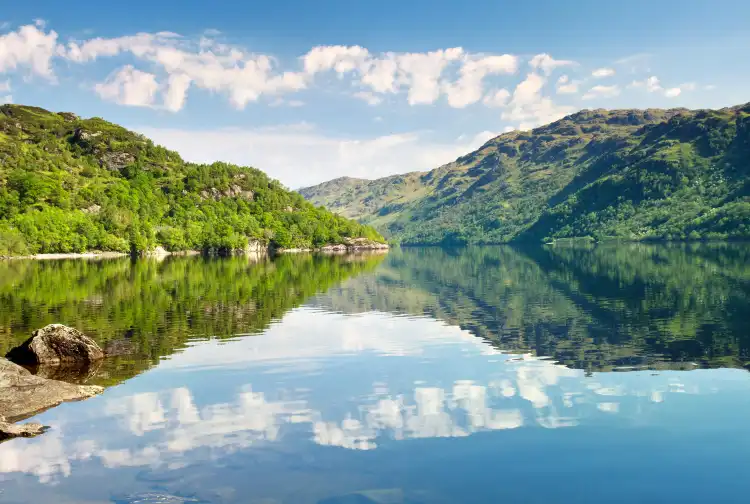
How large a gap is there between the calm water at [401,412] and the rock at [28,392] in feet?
3.45

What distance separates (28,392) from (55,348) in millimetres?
10235

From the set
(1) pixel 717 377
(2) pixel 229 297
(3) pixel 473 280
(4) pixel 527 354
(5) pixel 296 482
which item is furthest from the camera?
(3) pixel 473 280

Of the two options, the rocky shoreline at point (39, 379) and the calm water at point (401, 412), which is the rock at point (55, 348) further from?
the calm water at point (401, 412)

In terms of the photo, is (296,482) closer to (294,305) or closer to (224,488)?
(224,488)

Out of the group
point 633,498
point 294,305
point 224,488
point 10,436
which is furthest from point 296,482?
point 294,305

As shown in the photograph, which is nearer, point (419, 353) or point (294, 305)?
point (419, 353)

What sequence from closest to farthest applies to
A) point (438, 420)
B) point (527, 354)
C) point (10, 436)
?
point (10, 436) → point (438, 420) → point (527, 354)

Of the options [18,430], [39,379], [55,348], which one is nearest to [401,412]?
[18,430]

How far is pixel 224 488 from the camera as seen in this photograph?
19.9 m

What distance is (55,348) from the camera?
132 feet

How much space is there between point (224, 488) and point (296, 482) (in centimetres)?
233

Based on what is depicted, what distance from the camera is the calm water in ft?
66.2

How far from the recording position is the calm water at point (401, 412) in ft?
66.2

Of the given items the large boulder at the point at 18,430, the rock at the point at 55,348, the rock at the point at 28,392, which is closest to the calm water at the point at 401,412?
the large boulder at the point at 18,430
